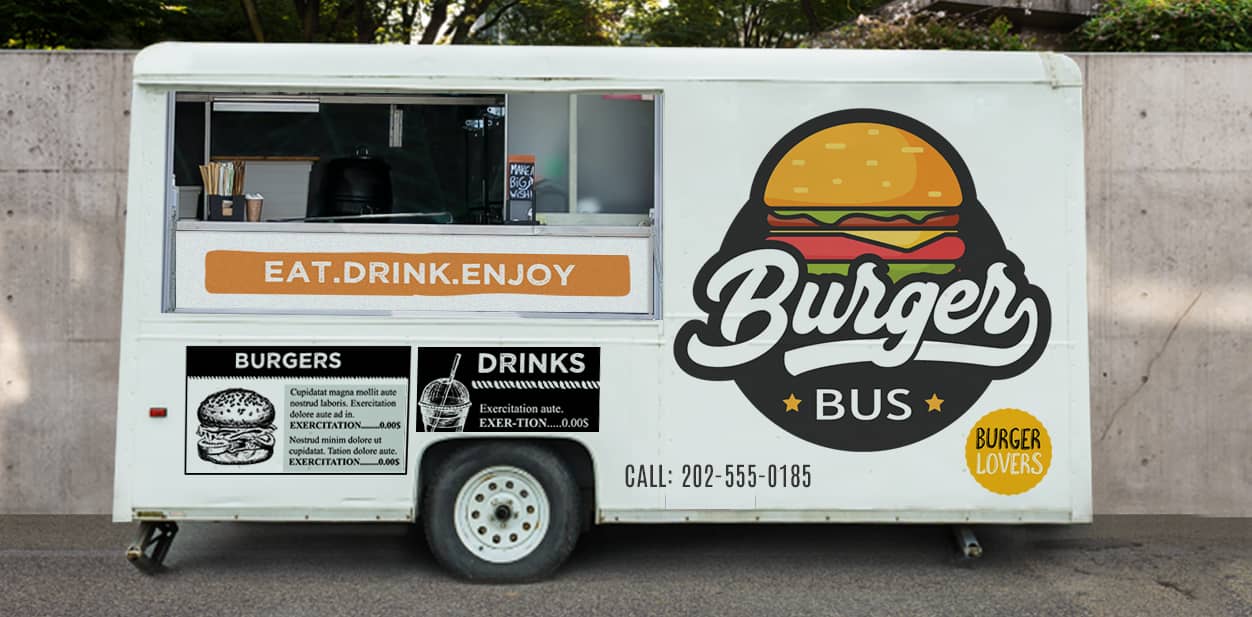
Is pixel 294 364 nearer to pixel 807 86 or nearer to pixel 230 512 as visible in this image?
pixel 230 512

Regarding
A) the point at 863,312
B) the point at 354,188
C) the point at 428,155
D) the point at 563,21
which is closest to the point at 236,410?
the point at 354,188

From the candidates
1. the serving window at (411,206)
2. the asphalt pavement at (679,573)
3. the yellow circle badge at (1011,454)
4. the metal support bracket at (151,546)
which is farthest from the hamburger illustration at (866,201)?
the metal support bracket at (151,546)

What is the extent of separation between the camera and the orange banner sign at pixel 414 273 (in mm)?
6129

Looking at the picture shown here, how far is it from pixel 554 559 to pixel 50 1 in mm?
10356

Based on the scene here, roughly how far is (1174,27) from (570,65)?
6172 millimetres

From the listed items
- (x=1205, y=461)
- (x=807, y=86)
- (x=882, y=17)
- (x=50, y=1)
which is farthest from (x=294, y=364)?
(x=882, y=17)

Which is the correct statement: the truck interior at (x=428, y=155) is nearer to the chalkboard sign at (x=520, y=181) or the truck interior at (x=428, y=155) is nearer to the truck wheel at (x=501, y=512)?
the chalkboard sign at (x=520, y=181)

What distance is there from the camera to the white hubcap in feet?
20.4

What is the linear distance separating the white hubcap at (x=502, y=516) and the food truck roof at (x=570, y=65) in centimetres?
202

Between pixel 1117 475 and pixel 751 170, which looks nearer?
pixel 751 170

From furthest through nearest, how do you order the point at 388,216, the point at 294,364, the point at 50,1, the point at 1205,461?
the point at 50,1 → the point at 1205,461 → the point at 388,216 → the point at 294,364

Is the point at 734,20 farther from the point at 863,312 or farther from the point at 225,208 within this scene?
the point at 225,208

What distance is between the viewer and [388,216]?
656 centimetres

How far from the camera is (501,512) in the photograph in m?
6.24
